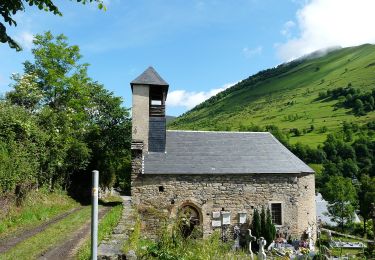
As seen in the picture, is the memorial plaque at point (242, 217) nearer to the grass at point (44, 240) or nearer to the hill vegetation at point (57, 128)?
the grass at point (44, 240)

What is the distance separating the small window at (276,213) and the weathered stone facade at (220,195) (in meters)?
0.22

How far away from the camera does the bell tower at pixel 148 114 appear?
19438mm

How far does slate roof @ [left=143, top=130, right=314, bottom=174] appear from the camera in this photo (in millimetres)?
18578

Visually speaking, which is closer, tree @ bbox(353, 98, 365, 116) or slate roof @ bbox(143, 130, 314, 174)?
slate roof @ bbox(143, 130, 314, 174)

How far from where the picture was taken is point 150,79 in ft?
65.7

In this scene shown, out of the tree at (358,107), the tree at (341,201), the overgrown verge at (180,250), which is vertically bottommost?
the tree at (341,201)

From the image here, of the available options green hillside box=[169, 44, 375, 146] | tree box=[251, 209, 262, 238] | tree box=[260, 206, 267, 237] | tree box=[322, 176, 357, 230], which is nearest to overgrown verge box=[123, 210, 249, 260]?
tree box=[251, 209, 262, 238]

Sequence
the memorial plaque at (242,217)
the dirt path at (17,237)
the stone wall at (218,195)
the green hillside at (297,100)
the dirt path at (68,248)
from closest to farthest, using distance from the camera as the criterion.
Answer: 1. the dirt path at (68,248)
2. the dirt path at (17,237)
3. the stone wall at (218,195)
4. the memorial plaque at (242,217)
5. the green hillside at (297,100)

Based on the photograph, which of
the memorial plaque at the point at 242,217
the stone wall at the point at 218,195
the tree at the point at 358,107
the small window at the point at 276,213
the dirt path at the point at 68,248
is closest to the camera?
the dirt path at the point at 68,248

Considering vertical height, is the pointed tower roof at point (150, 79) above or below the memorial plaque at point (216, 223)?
above

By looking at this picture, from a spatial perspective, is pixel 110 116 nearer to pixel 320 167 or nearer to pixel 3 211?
pixel 3 211

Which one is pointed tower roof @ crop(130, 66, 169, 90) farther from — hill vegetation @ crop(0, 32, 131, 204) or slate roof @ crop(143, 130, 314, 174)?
hill vegetation @ crop(0, 32, 131, 204)

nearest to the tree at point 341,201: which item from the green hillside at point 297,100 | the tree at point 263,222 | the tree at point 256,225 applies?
the tree at point 263,222

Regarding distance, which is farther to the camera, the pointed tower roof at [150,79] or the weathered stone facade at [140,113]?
the pointed tower roof at [150,79]
